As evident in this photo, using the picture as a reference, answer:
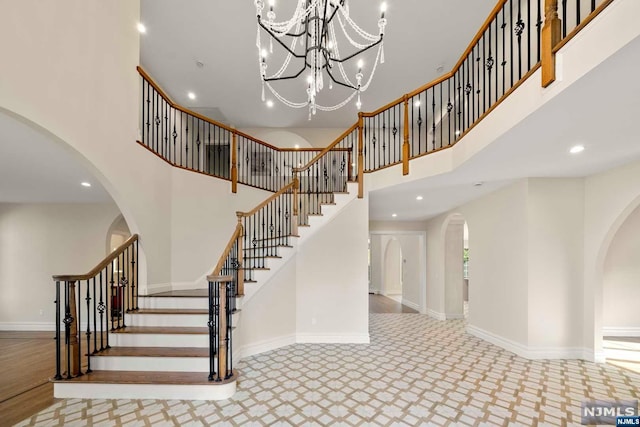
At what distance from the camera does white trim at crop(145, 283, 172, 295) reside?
4.16m

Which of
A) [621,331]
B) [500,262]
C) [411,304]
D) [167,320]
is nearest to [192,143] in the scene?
[167,320]

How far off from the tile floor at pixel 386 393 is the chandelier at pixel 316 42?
10.5ft

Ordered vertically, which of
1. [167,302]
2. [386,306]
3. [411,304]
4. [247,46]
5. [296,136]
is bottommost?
[386,306]

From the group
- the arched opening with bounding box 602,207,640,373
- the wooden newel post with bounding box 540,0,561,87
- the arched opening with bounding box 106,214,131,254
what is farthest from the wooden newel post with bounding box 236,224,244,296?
the arched opening with bounding box 602,207,640,373

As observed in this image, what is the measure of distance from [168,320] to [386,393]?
2881mm

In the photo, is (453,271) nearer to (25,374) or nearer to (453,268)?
(453,268)

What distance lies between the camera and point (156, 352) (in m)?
3.38

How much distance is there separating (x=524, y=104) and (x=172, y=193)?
4.84 m

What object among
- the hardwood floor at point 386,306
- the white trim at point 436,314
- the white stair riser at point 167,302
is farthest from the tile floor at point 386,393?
the hardwood floor at point 386,306

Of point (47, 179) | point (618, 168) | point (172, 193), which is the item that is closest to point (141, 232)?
point (172, 193)

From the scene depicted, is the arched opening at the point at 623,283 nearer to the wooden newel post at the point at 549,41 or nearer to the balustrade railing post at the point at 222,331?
the wooden newel post at the point at 549,41

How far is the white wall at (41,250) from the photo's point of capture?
5.92 meters

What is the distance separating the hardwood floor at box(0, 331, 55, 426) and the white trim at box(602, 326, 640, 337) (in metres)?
8.44

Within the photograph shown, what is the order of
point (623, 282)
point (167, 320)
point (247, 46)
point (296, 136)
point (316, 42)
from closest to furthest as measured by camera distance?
point (316, 42), point (167, 320), point (247, 46), point (623, 282), point (296, 136)
